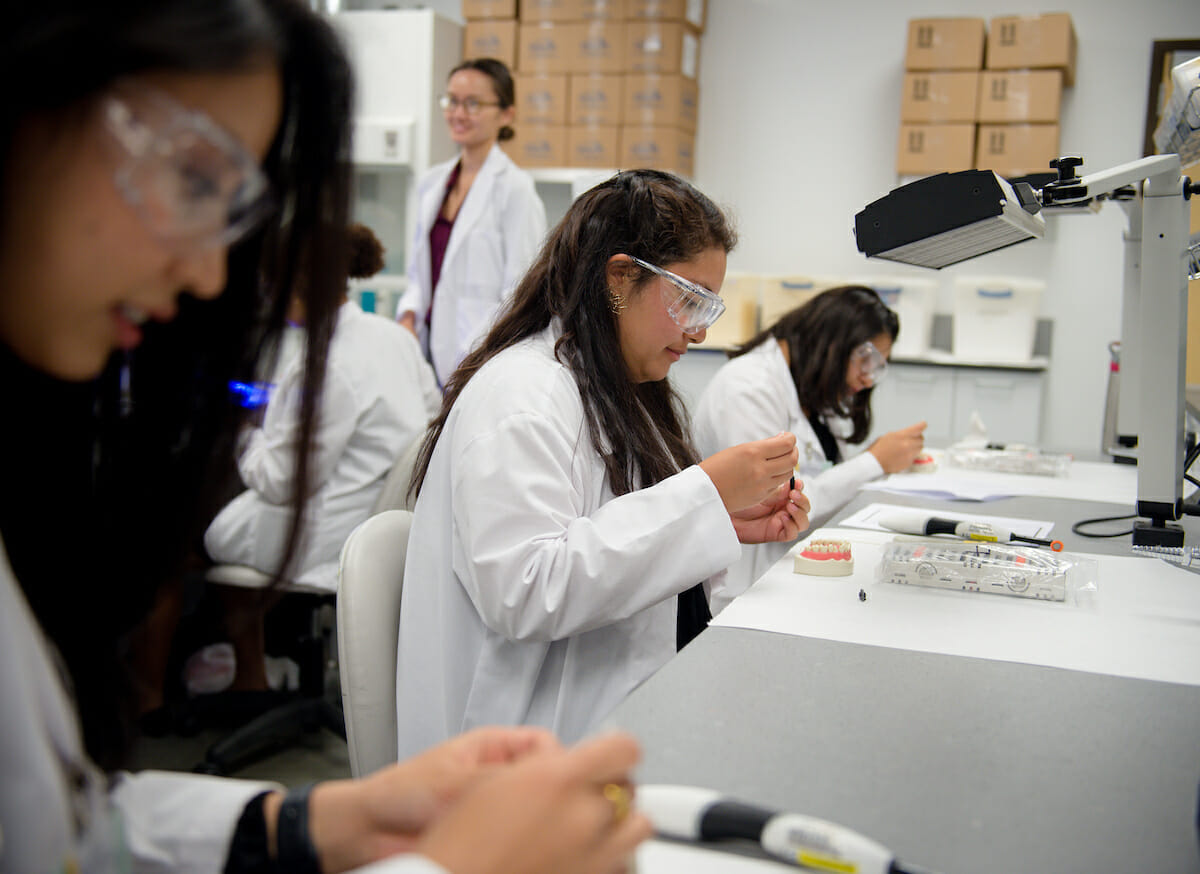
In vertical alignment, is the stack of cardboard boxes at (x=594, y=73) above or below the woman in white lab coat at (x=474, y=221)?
above

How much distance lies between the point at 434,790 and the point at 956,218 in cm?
92

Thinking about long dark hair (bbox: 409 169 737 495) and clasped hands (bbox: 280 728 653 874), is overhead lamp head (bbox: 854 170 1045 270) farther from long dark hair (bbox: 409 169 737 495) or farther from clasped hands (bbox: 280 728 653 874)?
clasped hands (bbox: 280 728 653 874)

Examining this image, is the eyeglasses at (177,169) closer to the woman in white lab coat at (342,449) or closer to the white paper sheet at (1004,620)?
the white paper sheet at (1004,620)

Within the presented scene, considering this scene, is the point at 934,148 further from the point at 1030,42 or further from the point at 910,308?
the point at 910,308

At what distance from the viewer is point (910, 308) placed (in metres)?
4.41

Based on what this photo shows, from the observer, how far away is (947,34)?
4.29 m

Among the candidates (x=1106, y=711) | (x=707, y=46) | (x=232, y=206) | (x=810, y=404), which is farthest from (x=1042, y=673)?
(x=707, y=46)

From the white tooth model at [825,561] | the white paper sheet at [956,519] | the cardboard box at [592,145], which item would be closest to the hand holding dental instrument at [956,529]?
the white paper sheet at [956,519]

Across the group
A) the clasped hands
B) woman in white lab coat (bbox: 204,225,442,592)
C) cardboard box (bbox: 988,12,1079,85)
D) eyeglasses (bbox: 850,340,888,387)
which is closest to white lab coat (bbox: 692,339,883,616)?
eyeglasses (bbox: 850,340,888,387)

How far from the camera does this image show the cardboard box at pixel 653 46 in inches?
180

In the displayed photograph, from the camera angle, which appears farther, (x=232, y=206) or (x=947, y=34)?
(x=947, y=34)

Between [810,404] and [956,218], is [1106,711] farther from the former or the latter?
[810,404]

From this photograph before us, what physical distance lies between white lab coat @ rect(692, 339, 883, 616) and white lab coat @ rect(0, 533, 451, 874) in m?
1.53

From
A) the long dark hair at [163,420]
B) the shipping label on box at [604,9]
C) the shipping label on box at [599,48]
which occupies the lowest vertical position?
the long dark hair at [163,420]
